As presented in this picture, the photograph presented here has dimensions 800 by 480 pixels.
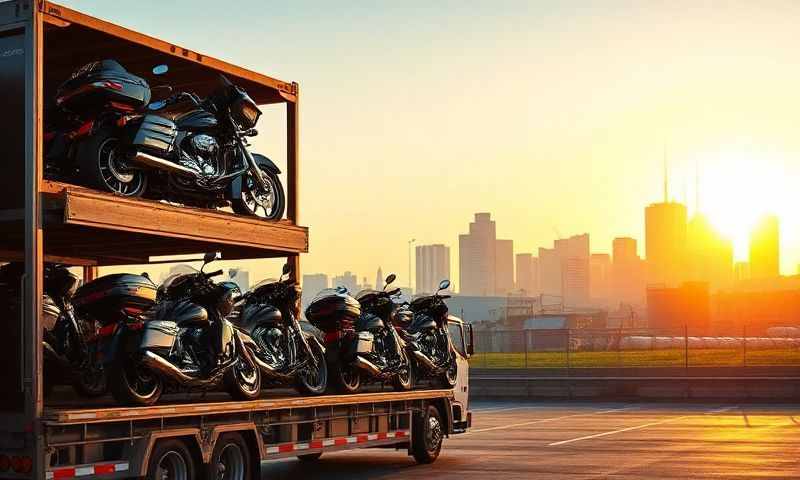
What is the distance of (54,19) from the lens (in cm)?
1167

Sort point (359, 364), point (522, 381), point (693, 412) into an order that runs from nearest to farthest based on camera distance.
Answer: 1. point (359, 364)
2. point (693, 412)
3. point (522, 381)

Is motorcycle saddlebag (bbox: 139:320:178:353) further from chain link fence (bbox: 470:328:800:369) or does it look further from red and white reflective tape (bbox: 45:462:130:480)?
chain link fence (bbox: 470:328:800:369)

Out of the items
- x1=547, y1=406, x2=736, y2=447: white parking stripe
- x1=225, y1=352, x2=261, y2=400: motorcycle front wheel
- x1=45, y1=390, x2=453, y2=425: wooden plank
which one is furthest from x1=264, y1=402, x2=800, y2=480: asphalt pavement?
x1=225, y1=352, x2=261, y2=400: motorcycle front wheel

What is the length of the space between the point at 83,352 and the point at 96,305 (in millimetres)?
836

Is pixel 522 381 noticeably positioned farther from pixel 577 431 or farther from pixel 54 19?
pixel 54 19

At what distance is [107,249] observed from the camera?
15086mm

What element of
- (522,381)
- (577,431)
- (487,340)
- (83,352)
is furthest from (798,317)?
(83,352)

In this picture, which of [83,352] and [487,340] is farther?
[487,340]

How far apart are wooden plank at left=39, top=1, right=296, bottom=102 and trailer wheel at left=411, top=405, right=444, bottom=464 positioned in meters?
5.11

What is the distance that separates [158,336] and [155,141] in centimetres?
203

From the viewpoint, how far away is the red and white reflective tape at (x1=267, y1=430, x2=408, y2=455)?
14781 millimetres

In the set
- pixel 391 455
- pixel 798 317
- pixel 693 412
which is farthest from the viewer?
pixel 798 317

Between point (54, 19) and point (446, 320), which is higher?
point (54, 19)

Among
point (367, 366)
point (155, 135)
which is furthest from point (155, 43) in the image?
point (367, 366)
